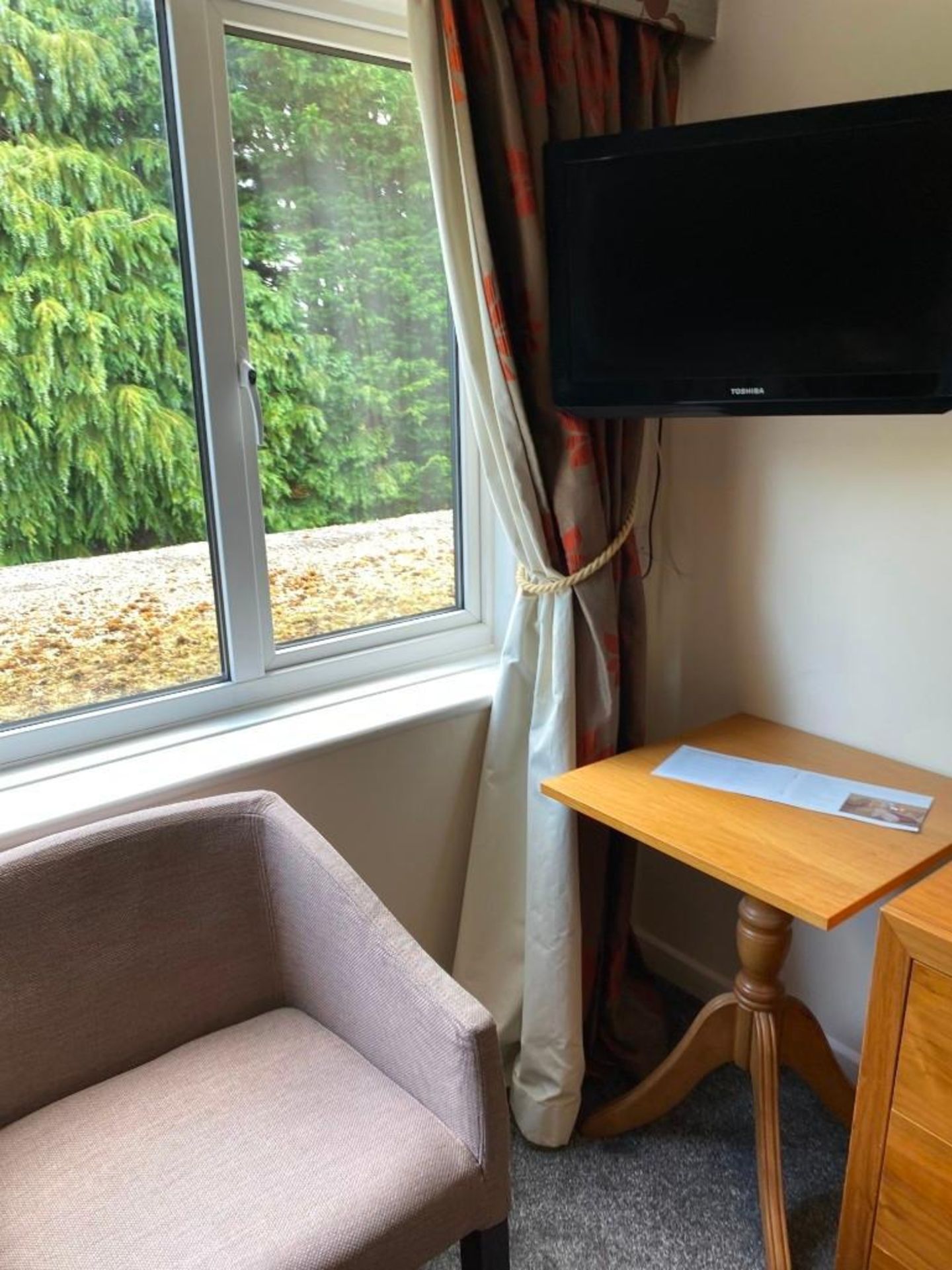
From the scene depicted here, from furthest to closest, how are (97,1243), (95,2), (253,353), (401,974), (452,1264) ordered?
(253,353)
(452,1264)
(95,2)
(401,974)
(97,1243)

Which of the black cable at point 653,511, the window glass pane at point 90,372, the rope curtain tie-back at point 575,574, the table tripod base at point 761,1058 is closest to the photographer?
the window glass pane at point 90,372

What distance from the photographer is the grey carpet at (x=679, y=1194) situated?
4.92 feet

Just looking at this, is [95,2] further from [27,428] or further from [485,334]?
[485,334]

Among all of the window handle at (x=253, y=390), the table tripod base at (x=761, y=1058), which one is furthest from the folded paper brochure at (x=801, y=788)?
the window handle at (x=253, y=390)

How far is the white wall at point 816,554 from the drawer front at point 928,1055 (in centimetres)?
56

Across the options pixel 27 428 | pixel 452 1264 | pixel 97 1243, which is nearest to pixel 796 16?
pixel 27 428

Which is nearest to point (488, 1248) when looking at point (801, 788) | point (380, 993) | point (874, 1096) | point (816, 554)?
point (380, 993)

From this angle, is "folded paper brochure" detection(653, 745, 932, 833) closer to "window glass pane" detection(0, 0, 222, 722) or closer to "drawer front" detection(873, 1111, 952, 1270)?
"drawer front" detection(873, 1111, 952, 1270)

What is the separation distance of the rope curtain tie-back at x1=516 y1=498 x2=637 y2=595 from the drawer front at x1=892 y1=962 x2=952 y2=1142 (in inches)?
30.6

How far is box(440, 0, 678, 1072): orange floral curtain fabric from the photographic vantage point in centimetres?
144

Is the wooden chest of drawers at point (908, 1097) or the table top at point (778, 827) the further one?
the table top at point (778, 827)

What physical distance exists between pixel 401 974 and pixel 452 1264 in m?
0.64

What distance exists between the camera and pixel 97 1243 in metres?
1.01

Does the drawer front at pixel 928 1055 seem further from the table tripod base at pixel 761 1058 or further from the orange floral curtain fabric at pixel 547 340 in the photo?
the orange floral curtain fabric at pixel 547 340
